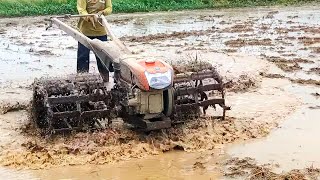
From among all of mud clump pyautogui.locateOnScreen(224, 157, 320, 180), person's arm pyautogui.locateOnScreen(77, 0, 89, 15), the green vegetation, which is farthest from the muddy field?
the green vegetation

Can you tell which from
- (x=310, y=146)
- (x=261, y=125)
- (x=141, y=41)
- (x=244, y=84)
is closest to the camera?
(x=310, y=146)

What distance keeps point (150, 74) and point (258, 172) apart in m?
1.73

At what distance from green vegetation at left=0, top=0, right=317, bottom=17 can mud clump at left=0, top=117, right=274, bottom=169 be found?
61.9 ft

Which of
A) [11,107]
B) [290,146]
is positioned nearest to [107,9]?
[11,107]

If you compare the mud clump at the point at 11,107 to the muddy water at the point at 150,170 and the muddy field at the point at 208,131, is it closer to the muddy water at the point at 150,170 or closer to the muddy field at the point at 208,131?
the muddy field at the point at 208,131

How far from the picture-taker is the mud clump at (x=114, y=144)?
695cm

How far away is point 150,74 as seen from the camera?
6984mm

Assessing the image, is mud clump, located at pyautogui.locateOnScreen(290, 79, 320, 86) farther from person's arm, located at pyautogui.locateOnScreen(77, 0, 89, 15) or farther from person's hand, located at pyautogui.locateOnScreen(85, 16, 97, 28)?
person's arm, located at pyautogui.locateOnScreen(77, 0, 89, 15)

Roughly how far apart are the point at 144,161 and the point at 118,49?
202 cm

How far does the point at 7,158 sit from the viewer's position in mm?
7051

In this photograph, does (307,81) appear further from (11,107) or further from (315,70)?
(11,107)

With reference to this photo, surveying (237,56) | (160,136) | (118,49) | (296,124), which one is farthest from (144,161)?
(237,56)

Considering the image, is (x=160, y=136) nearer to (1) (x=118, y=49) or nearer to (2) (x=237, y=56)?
(1) (x=118, y=49)

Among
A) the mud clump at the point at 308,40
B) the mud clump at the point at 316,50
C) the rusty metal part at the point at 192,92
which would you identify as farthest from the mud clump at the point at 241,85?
the mud clump at the point at 308,40
